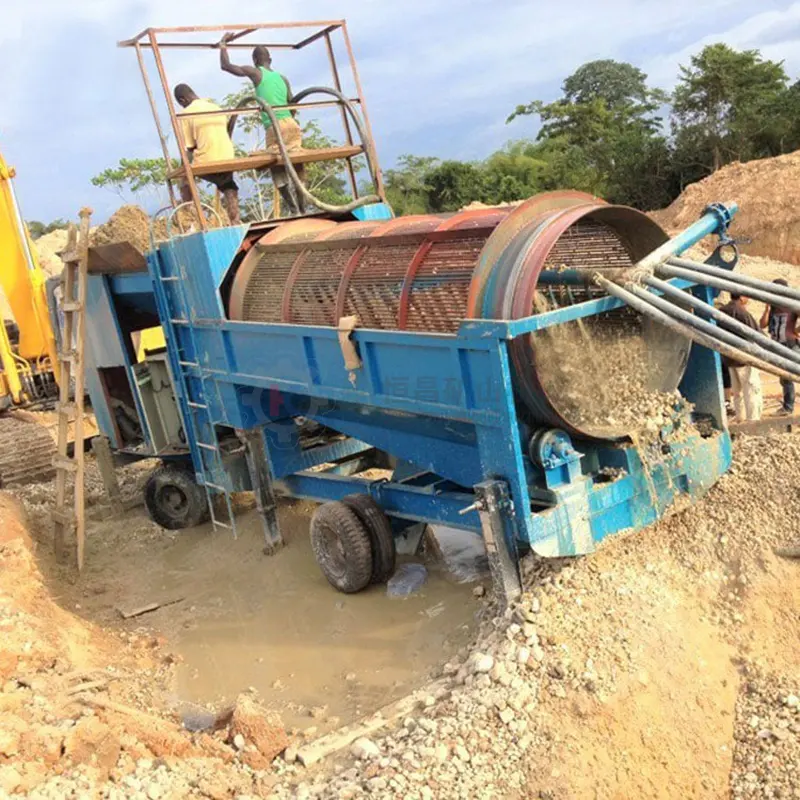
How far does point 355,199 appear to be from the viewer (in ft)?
25.4

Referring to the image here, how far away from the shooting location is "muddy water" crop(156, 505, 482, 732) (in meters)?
5.19

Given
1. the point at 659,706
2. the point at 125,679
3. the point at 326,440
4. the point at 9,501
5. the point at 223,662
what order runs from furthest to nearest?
the point at 9,501 → the point at 326,440 → the point at 223,662 → the point at 125,679 → the point at 659,706

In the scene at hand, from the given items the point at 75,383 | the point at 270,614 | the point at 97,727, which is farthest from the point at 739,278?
the point at 75,383

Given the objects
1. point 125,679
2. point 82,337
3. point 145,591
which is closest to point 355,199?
point 82,337

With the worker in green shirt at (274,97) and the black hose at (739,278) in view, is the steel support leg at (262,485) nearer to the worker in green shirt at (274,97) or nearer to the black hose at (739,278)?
the worker in green shirt at (274,97)

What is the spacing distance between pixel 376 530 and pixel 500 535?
4.63 ft

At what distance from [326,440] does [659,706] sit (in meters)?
4.11

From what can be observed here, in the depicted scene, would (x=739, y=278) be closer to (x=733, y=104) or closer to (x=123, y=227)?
(x=123, y=227)

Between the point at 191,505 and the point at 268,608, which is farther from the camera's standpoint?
the point at 191,505

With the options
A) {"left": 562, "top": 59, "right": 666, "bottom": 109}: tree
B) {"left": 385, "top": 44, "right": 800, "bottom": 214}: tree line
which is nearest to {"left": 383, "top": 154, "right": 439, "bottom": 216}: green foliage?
A: {"left": 385, "top": 44, "right": 800, "bottom": 214}: tree line

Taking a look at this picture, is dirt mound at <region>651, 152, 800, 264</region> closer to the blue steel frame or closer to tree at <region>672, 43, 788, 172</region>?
tree at <region>672, 43, 788, 172</region>

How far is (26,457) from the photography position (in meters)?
10.1

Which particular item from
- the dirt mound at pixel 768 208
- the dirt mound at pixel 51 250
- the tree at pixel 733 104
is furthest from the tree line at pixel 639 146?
the dirt mound at pixel 51 250

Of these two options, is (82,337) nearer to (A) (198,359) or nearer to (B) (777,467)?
(A) (198,359)
